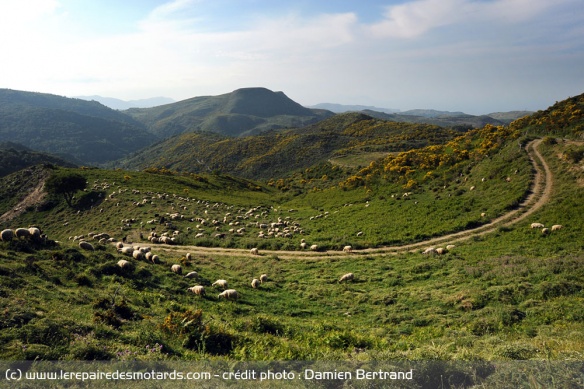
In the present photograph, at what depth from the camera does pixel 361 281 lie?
19.8 metres

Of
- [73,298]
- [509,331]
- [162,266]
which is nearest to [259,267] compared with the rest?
[162,266]

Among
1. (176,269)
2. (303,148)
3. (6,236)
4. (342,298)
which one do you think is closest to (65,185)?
(6,236)

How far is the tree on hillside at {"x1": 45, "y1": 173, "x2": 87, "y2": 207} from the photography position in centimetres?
4953

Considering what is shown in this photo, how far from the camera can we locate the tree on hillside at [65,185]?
49531 mm

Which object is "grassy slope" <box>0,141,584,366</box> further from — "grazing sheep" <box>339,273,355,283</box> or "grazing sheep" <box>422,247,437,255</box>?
"grazing sheep" <box>339,273,355,283</box>

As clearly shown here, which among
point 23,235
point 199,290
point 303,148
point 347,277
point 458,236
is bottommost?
point 347,277

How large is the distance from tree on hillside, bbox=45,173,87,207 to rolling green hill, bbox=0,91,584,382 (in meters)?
9.09

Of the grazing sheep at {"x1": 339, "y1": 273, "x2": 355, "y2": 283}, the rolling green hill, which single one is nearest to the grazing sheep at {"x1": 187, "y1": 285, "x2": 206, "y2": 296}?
the rolling green hill

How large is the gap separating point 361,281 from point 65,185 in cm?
5256

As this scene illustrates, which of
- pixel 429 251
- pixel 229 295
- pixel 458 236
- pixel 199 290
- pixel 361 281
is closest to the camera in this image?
pixel 199 290

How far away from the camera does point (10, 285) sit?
11133 millimetres

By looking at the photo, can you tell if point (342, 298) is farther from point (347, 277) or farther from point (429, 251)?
point (429, 251)

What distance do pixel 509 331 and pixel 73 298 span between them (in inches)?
651

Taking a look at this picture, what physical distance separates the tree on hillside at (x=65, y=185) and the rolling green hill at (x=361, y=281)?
9.09m
